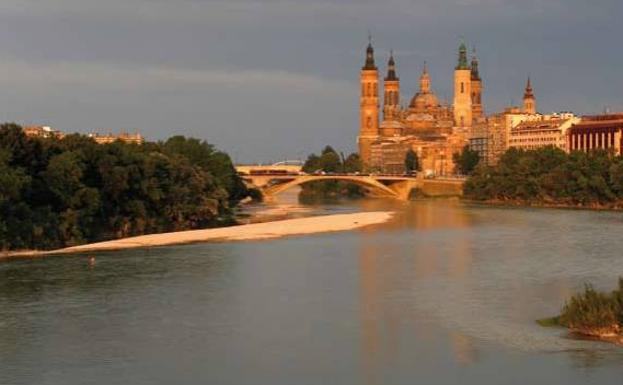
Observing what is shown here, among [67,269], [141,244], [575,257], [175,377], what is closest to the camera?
[175,377]

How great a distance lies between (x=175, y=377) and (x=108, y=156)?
92.4 ft

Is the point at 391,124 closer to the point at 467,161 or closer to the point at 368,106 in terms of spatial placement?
the point at 368,106

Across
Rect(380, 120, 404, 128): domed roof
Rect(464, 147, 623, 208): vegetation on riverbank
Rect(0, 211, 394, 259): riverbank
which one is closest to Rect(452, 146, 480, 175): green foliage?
Rect(380, 120, 404, 128): domed roof

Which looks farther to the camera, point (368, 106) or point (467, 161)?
point (368, 106)

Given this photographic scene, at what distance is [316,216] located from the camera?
61469 millimetres

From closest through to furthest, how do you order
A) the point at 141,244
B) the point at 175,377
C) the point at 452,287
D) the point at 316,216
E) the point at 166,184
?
the point at 175,377
the point at 452,287
the point at 141,244
the point at 166,184
the point at 316,216

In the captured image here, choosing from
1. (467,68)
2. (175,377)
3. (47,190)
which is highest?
(467,68)

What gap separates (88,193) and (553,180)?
36.7 m

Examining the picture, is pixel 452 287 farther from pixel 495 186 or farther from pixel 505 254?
pixel 495 186

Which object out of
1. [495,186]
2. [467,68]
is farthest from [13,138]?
[467,68]

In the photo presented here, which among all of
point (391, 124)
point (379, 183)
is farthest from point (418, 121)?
point (379, 183)

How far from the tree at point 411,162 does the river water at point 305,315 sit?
9075cm

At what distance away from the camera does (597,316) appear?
70.1 ft

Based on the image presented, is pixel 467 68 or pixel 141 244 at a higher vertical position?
pixel 467 68
